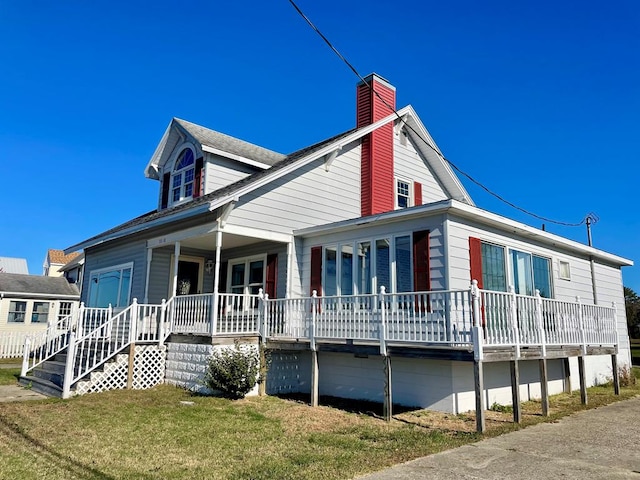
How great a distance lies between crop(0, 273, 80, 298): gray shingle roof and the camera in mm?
26359

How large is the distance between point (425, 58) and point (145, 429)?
40.9 ft

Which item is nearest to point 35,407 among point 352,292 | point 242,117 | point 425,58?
point 352,292

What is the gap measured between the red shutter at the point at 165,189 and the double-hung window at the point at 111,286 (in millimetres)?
2594

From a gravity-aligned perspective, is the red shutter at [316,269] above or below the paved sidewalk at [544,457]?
above

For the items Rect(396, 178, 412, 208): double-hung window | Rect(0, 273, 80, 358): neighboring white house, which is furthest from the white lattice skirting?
Rect(0, 273, 80, 358): neighboring white house

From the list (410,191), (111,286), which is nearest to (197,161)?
(111,286)

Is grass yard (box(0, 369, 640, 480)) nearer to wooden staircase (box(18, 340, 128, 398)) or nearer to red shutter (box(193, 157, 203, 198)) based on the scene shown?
wooden staircase (box(18, 340, 128, 398))

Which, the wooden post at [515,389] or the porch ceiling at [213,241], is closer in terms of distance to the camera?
the wooden post at [515,389]

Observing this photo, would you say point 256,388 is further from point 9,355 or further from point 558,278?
point 9,355

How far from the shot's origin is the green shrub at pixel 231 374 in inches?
416

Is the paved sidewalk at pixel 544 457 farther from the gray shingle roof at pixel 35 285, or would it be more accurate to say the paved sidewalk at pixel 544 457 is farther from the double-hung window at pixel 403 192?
the gray shingle roof at pixel 35 285

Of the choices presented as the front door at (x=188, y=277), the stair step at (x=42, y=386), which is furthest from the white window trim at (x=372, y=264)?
the stair step at (x=42, y=386)

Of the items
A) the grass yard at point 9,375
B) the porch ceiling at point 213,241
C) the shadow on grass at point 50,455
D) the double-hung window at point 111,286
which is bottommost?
the grass yard at point 9,375

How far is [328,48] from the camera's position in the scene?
9031 millimetres
